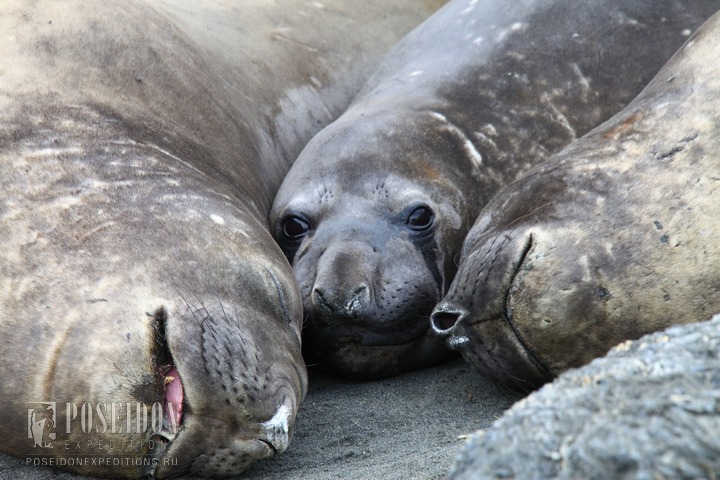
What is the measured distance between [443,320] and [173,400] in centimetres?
112

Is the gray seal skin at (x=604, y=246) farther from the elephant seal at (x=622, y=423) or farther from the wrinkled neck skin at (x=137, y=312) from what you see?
the elephant seal at (x=622, y=423)

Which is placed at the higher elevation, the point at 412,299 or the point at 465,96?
the point at 465,96

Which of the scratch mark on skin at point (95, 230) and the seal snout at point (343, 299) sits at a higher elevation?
the scratch mark on skin at point (95, 230)

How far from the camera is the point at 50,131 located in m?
3.40

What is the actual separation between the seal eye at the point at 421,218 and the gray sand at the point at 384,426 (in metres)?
0.57

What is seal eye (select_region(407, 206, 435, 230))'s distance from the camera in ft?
13.9

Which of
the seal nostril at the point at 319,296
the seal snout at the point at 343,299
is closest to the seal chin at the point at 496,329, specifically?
the seal snout at the point at 343,299

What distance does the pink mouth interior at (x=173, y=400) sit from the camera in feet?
9.11

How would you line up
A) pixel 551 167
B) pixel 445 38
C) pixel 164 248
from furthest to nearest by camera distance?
pixel 445 38
pixel 551 167
pixel 164 248

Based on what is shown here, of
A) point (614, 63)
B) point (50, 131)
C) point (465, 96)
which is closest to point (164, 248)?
point (50, 131)

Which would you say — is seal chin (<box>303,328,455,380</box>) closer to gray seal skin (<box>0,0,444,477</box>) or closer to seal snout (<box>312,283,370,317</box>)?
seal snout (<box>312,283,370,317</box>)

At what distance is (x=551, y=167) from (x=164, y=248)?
4.53 ft

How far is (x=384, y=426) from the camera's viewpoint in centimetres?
350

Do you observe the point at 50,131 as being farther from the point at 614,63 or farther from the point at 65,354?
the point at 614,63
